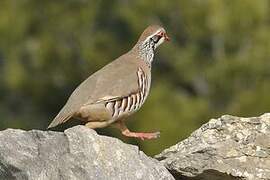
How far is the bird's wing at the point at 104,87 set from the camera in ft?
23.7

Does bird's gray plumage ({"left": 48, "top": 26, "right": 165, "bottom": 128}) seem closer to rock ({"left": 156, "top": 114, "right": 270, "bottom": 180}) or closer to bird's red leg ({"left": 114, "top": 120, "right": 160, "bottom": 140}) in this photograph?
bird's red leg ({"left": 114, "top": 120, "right": 160, "bottom": 140})

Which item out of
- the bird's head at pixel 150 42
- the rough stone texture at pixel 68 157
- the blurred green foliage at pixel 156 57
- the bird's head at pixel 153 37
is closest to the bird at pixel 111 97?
the bird's head at pixel 150 42

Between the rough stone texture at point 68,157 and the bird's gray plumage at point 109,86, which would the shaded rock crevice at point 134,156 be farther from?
the bird's gray plumage at point 109,86

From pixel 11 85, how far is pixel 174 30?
3.66 meters

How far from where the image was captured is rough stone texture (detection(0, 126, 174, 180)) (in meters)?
5.95

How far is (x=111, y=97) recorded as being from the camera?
742 cm

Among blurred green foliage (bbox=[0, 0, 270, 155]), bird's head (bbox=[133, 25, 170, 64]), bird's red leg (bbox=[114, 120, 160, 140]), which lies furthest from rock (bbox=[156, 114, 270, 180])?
blurred green foliage (bbox=[0, 0, 270, 155])

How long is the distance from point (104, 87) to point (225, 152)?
3.65 ft

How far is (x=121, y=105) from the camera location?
7.45 metres

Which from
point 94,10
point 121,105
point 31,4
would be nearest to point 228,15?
point 94,10

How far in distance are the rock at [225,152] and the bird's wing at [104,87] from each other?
25.9 inches

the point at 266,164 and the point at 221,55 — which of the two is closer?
the point at 266,164

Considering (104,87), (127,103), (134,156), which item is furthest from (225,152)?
(104,87)

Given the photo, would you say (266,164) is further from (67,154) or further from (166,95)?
(166,95)
